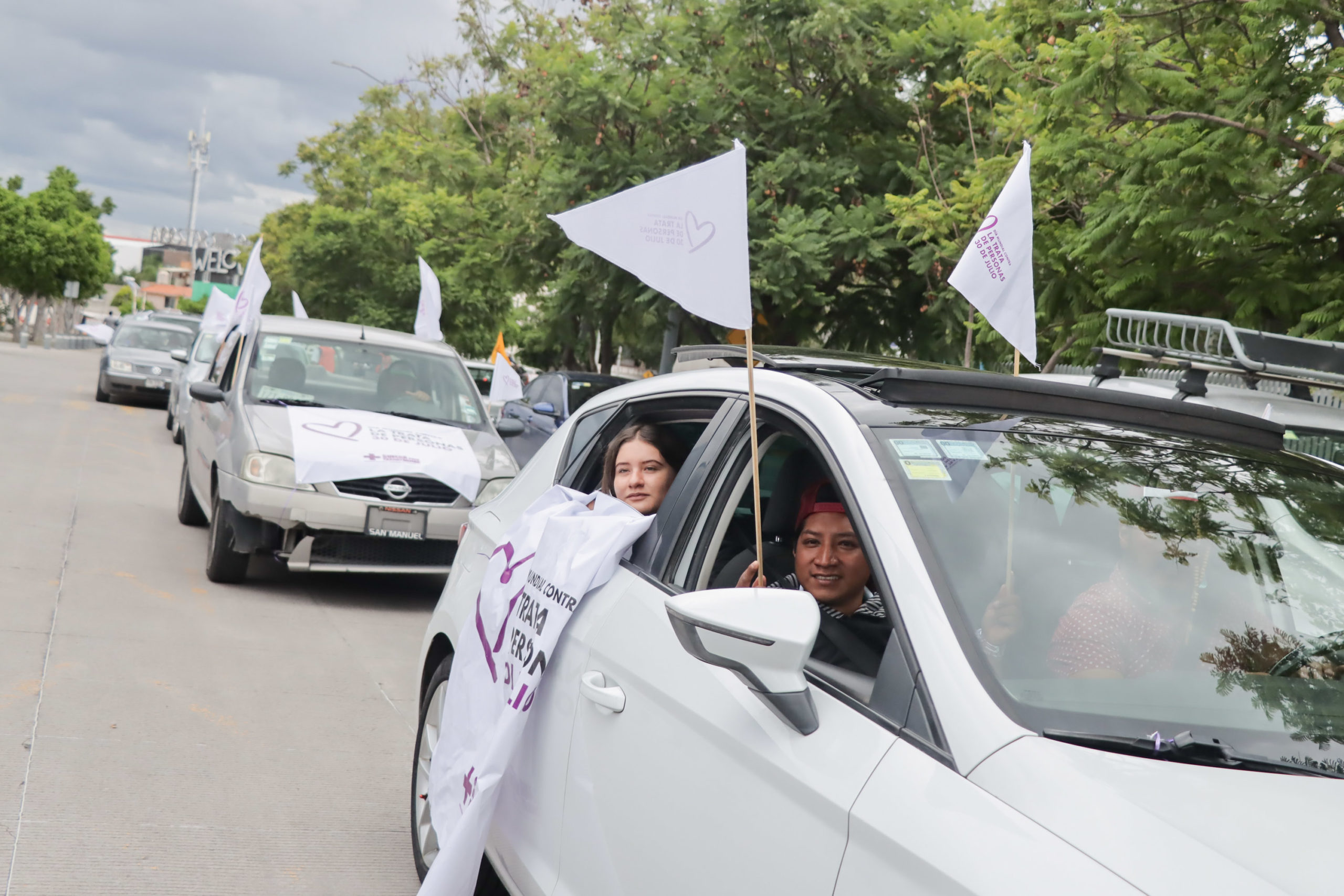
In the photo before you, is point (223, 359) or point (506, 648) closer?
point (506, 648)

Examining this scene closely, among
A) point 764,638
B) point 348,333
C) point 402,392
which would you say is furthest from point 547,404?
point 764,638

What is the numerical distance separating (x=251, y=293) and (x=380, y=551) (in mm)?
3207

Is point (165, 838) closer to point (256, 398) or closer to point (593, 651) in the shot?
point (593, 651)

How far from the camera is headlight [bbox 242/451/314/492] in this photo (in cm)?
830

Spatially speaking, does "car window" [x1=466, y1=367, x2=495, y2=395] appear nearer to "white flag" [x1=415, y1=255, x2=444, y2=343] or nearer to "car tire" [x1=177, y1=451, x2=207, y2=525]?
"white flag" [x1=415, y1=255, x2=444, y2=343]

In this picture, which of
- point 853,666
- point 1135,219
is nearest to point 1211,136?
point 1135,219

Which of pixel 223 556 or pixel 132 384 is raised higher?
pixel 132 384

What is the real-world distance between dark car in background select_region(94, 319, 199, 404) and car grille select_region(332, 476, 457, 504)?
16522mm

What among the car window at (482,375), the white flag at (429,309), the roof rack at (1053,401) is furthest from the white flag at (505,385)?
the roof rack at (1053,401)

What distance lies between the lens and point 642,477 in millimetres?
3627

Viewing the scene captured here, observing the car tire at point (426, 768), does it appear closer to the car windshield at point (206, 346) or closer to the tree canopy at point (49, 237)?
the car windshield at point (206, 346)

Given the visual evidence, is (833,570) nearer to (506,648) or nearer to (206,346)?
(506,648)

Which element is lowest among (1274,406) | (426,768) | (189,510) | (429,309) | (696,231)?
(189,510)

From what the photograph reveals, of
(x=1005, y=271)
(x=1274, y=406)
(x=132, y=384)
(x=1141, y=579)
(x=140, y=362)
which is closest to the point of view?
(x=1141, y=579)
